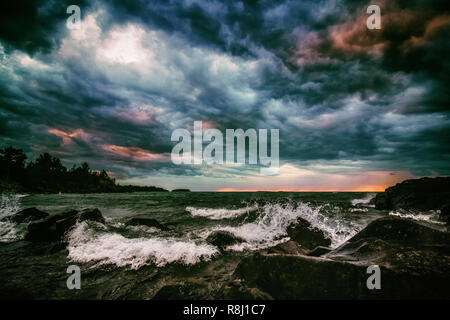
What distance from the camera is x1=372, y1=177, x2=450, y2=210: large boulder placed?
1791cm

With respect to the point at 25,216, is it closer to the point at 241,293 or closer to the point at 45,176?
the point at 241,293

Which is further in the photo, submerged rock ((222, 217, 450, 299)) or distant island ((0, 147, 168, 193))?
distant island ((0, 147, 168, 193))

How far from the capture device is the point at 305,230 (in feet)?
27.8

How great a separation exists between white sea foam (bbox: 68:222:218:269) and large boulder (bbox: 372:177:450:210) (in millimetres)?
22034

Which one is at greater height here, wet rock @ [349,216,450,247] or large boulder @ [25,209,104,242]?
wet rock @ [349,216,450,247]

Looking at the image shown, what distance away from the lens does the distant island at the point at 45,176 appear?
69.3m

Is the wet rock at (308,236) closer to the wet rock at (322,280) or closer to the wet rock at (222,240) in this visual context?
the wet rock at (222,240)

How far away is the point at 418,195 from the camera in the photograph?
64.5ft

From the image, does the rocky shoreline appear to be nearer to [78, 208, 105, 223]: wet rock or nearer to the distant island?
[78, 208, 105, 223]: wet rock

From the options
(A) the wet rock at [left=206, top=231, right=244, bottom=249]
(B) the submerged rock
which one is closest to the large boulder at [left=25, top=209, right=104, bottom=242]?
(A) the wet rock at [left=206, top=231, right=244, bottom=249]

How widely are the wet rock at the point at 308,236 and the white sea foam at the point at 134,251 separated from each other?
3699mm

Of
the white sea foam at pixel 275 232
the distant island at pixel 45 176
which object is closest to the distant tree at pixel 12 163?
the distant island at pixel 45 176
